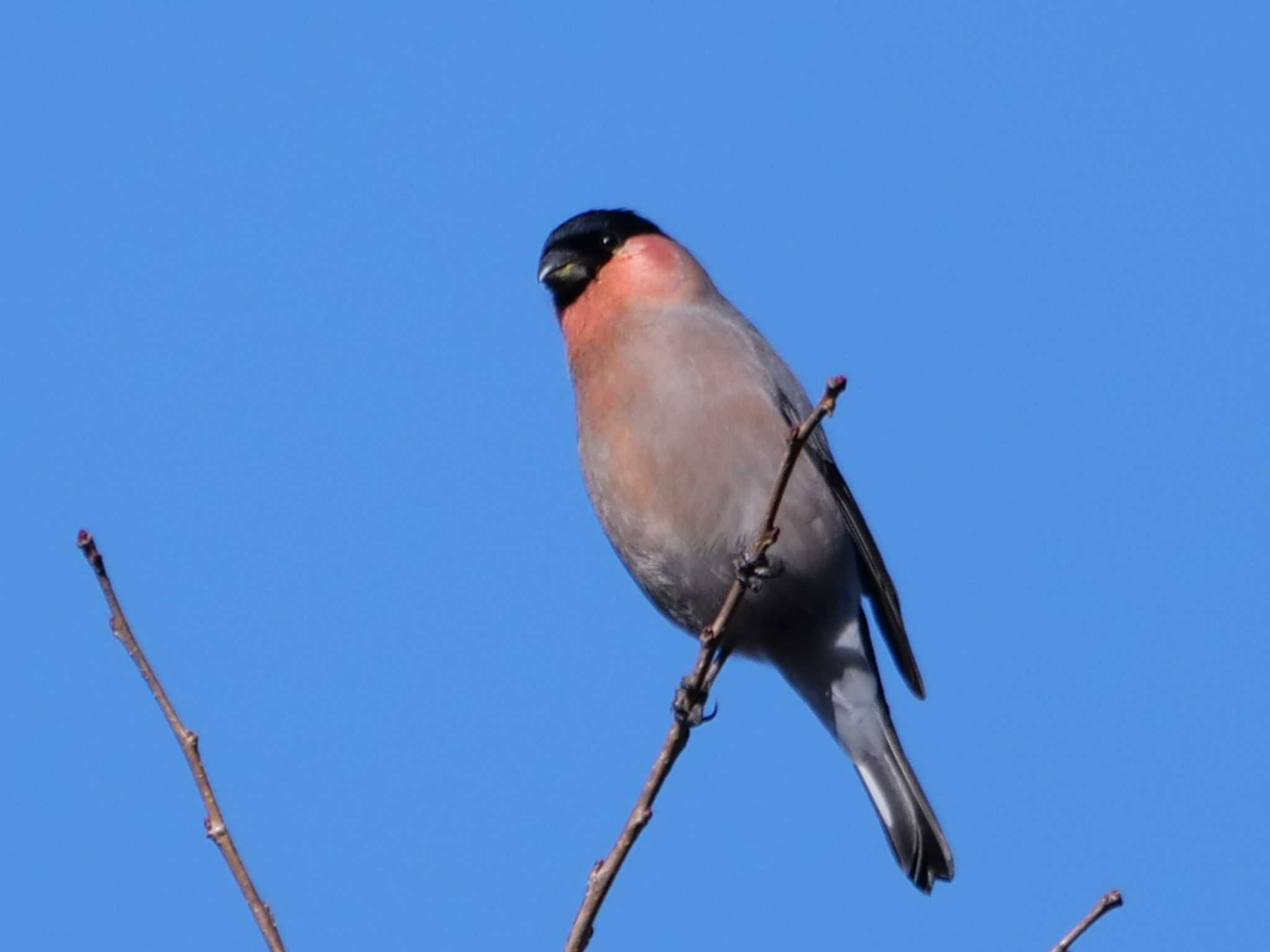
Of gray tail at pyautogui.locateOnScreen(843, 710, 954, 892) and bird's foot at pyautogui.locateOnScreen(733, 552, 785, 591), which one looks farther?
gray tail at pyautogui.locateOnScreen(843, 710, 954, 892)

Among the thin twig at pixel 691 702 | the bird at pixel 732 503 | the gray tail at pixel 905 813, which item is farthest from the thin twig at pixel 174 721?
the gray tail at pixel 905 813

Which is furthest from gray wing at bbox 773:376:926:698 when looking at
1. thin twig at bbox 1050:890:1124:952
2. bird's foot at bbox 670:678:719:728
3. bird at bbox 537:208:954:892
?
thin twig at bbox 1050:890:1124:952

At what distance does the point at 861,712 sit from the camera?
5902mm

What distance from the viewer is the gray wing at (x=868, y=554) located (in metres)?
5.84

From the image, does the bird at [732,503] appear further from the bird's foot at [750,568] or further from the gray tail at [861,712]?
the bird's foot at [750,568]

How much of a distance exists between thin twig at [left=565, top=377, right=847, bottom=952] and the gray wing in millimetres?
1592

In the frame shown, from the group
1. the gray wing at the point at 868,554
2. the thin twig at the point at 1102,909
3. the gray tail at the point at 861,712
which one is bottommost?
the thin twig at the point at 1102,909

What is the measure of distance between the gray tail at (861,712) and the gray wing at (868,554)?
0.11 meters

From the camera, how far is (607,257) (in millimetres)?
6363

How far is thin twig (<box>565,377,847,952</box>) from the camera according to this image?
2.97 metres

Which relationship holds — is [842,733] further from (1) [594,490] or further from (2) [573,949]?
(2) [573,949]

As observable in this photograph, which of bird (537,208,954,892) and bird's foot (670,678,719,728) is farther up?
bird (537,208,954,892)

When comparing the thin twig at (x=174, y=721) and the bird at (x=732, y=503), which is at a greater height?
the bird at (x=732, y=503)

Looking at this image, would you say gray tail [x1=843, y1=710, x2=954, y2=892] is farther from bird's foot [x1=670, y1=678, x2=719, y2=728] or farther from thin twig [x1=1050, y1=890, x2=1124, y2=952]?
thin twig [x1=1050, y1=890, x2=1124, y2=952]
